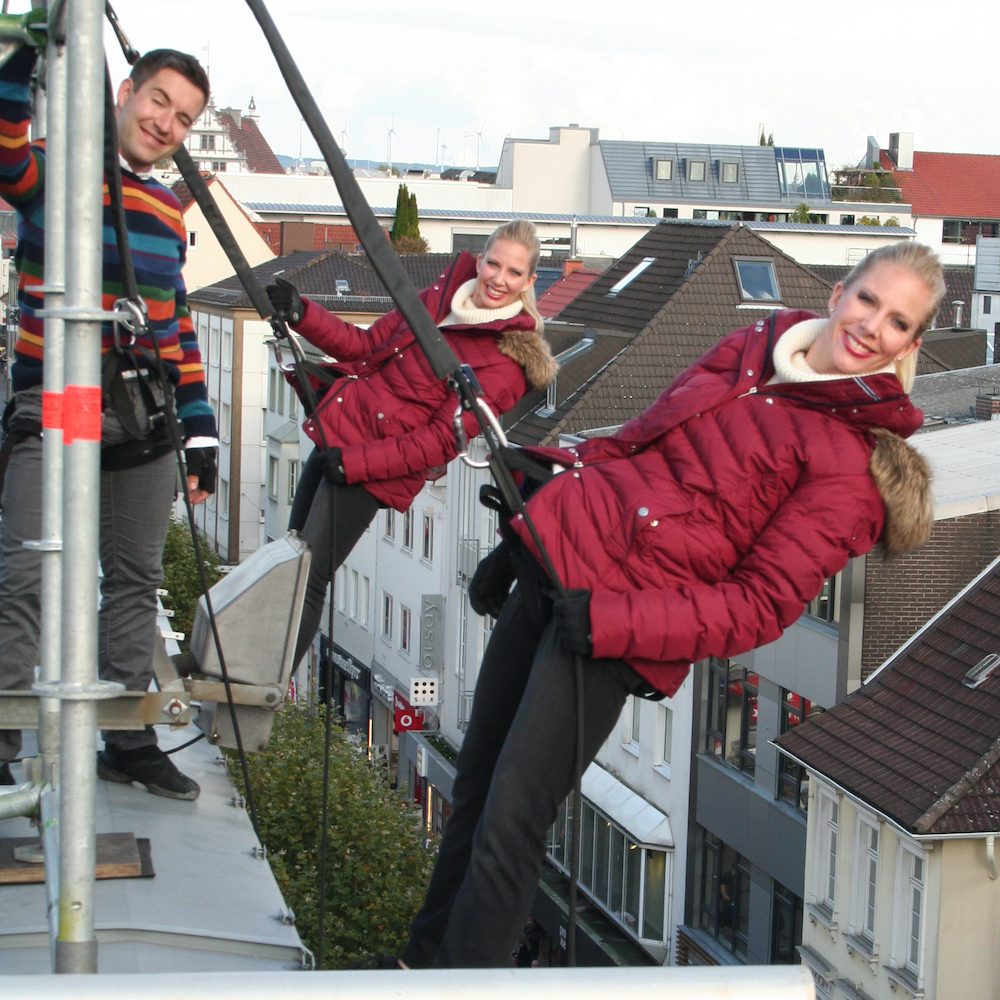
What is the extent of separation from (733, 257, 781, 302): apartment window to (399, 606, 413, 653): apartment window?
36.9 ft

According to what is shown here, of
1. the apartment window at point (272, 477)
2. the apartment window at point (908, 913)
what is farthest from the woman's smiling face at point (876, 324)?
the apartment window at point (272, 477)

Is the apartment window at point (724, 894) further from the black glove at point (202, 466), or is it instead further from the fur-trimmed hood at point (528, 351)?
the black glove at point (202, 466)

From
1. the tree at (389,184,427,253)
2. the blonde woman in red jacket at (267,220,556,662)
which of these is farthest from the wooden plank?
the tree at (389,184,427,253)

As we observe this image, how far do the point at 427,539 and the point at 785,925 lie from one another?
15952 millimetres

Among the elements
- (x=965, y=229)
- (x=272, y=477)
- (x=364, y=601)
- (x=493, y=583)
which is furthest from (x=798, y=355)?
(x=965, y=229)

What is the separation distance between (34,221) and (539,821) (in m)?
2.13

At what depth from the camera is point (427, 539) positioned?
130ft

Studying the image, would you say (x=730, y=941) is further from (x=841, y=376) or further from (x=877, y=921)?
(x=841, y=376)

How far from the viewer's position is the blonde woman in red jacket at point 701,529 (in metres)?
4.20

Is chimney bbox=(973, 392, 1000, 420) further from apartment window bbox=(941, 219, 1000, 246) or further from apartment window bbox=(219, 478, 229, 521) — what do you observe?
apartment window bbox=(941, 219, 1000, 246)

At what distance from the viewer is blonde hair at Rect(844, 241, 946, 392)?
4391 millimetres

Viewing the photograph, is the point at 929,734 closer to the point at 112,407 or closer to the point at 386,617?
the point at 112,407

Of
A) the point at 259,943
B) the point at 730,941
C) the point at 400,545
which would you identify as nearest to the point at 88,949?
the point at 259,943

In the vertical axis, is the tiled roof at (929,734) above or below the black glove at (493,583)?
below
